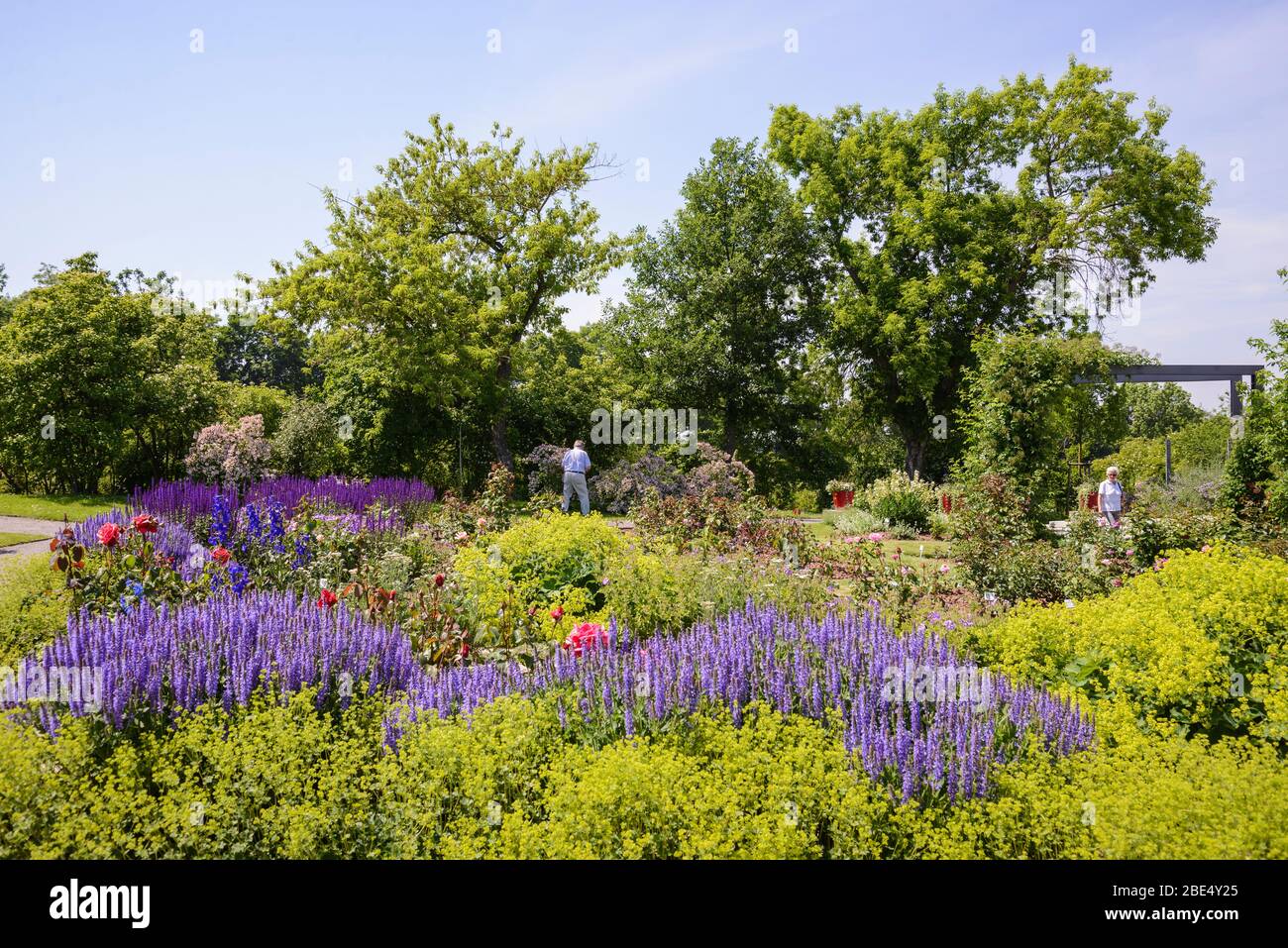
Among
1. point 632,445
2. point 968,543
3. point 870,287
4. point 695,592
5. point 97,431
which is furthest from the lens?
point 870,287

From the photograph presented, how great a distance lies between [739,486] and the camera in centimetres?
1381

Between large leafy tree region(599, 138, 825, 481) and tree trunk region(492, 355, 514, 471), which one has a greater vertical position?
large leafy tree region(599, 138, 825, 481)

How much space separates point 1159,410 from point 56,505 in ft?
172

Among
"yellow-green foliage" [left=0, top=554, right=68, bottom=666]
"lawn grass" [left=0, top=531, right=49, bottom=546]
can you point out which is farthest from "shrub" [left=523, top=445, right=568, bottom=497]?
"yellow-green foliage" [left=0, top=554, right=68, bottom=666]

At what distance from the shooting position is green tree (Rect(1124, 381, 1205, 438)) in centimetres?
4612

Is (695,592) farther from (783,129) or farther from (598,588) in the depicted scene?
(783,129)

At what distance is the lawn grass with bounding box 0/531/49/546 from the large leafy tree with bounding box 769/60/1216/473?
1945cm

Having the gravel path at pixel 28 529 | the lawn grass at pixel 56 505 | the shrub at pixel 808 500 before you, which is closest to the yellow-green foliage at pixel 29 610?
the gravel path at pixel 28 529

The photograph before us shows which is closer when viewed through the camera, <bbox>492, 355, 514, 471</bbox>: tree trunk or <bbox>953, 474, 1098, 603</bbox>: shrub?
<bbox>953, 474, 1098, 603</bbox>: shrub

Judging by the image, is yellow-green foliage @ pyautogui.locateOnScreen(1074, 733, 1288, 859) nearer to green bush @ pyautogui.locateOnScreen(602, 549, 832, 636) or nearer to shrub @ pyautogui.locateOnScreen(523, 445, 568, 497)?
green bush @ pyautogui.locateOnScreen(602, 549, 832, 636)

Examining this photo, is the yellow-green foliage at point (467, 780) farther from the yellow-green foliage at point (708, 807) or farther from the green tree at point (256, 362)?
the green tree at point (256, 362)

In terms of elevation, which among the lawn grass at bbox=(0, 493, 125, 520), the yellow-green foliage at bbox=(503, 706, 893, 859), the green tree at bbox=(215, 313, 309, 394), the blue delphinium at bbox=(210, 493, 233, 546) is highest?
the green tree at bbox=(215, 313, 309, 394)
